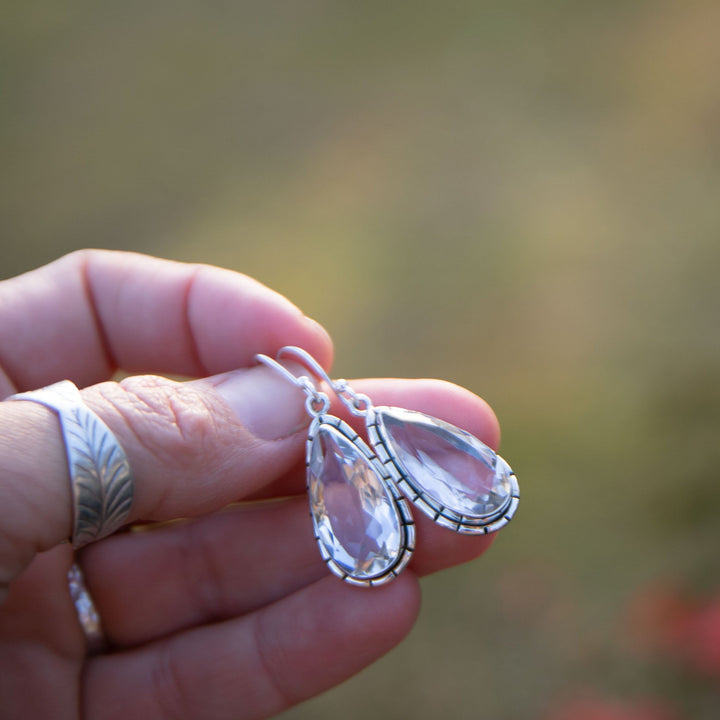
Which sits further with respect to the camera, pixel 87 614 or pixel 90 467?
pixel 87 614

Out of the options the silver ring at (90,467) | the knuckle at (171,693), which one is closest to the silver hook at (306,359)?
the silver ring at (90,467)

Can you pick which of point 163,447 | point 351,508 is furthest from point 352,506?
point 163,447

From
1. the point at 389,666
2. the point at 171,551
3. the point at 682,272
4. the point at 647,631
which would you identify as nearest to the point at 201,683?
the point at 171,551

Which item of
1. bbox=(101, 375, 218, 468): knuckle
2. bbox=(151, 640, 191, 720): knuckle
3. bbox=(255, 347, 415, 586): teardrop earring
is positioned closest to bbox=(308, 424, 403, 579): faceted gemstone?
bbox=(255, 347, 415, 586): teardrop earring

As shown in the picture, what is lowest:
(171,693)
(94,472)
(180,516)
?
(171,693)

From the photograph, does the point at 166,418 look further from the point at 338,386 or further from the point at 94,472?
the point at 338,386
